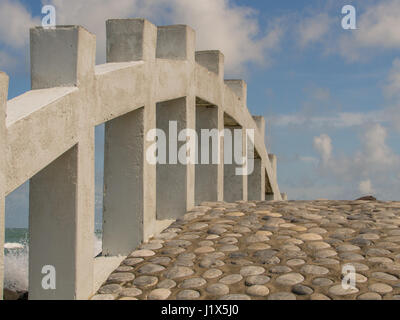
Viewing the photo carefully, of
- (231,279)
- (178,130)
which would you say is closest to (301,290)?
(231,279)

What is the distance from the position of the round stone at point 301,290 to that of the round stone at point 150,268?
143 centimetres

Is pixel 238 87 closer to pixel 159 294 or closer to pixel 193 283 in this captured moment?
pixel 193 283

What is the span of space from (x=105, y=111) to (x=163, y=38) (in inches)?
98.3

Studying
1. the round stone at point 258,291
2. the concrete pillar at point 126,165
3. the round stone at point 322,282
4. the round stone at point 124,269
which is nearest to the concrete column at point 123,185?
the concrete pillar at point 126,165

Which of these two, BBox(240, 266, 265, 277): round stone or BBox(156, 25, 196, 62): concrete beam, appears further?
BBox(156, 25, 196, 62): concrete beam

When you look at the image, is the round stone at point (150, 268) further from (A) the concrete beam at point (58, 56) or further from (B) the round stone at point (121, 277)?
(A) the concrete beam at point (58, 56)

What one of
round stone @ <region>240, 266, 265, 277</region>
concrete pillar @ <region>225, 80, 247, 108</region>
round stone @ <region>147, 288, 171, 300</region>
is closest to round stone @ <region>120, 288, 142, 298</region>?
round stone @ <region>147, 288, 171, 300</region>

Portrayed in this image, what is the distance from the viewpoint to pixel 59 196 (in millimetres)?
4848

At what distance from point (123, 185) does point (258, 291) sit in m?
2.22

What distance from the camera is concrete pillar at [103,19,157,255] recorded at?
623cm

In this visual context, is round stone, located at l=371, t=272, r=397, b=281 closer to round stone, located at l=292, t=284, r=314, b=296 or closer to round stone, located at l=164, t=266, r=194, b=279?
round stone, located at l=292, t=284, r=314, b=296

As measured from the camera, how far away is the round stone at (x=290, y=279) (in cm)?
496
